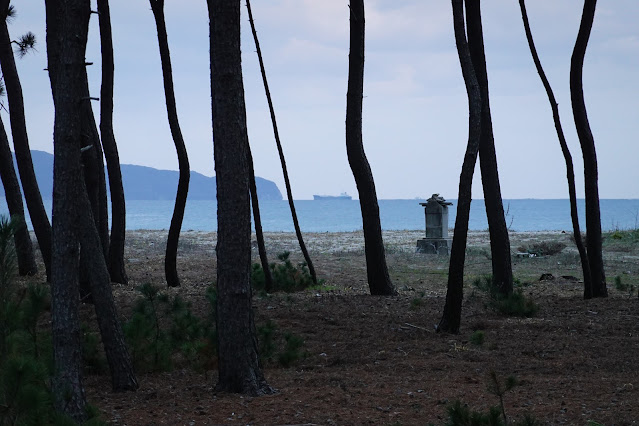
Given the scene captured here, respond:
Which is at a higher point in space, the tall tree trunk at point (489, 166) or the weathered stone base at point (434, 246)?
the tall tree trunk at point (489, 166)

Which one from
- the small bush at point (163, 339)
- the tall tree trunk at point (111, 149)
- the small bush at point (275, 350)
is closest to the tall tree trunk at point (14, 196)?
the tall tree trunk at point (111, 149)

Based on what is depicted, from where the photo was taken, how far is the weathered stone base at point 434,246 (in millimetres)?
24169

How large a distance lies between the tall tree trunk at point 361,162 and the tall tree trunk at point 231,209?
262 inches

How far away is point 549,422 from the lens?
491cm

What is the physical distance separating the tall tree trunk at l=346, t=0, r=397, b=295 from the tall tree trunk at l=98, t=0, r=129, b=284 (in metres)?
4.00

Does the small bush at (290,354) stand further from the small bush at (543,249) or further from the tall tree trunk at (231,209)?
the small bush at (543,249)

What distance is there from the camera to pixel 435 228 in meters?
24.7

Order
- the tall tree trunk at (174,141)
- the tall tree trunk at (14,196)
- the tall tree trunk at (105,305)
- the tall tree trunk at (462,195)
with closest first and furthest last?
the tall tree trunk at (105,305) → the tall tree trunk at (462,195) → the tall tree trunk at (174,141) → the tall tree trunk at (14,196)

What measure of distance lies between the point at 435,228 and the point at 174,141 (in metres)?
12.9

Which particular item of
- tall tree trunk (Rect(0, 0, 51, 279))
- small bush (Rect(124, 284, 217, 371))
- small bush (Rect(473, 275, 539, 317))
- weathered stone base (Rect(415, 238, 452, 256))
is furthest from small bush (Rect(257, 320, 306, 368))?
weathered stone base (Rect(415, 238, 452, 256))

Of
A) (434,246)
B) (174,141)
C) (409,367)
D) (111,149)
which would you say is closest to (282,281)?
(174,141)

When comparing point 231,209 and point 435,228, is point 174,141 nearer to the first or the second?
point 231,209

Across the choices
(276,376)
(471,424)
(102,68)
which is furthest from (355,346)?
(102,68)

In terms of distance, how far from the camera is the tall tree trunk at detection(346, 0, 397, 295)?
1250cm
